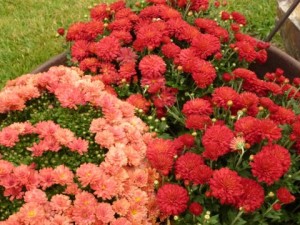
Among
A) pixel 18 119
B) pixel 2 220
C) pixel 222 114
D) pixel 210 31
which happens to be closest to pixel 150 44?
pixel 210 31

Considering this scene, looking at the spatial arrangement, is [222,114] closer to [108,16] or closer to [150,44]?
[150,44]

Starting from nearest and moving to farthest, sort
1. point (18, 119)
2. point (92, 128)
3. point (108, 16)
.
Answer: point (92, 128) → point (18, 119) → point (108, 16)

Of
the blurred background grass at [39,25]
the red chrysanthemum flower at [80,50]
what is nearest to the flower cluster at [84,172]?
the red chrysanthemum flower at [80,50]

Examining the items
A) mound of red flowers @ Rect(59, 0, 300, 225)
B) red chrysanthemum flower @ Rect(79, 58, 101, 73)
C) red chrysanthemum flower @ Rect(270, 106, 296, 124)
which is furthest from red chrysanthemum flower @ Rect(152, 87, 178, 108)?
red chrysanthemum flower @ Rect(270, 106, 296, 124)

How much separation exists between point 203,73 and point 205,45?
215mm

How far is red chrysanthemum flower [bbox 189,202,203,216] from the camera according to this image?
1.90 m

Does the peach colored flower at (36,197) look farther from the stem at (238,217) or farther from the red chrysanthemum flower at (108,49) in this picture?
the red chrysanthemum flower at (108,49)

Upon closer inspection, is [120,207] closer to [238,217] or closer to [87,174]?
[87,174]

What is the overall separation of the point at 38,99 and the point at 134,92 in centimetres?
54

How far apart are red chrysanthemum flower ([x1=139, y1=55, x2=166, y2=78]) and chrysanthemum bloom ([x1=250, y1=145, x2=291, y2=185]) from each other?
776mm

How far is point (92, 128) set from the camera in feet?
7.12

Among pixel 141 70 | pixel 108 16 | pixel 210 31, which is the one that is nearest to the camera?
pixel 141 70

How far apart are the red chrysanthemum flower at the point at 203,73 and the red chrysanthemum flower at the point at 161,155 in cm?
41

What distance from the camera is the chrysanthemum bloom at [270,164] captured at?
1866 millimetres
